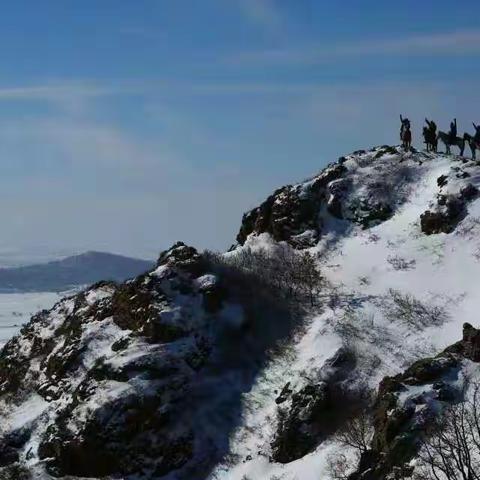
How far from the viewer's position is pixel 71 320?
73250mm

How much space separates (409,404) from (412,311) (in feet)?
52.3

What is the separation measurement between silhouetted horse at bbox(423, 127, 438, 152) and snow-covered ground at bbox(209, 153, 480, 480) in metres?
2.98

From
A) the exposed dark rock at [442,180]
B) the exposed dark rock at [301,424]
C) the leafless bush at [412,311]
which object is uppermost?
the exposed dark rock at [442,180]

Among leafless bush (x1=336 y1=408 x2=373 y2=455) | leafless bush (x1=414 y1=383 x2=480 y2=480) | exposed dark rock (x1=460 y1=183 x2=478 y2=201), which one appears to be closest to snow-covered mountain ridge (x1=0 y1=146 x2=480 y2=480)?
exposed dark rock (x1=460 y1=183 x2=478 y2=201)

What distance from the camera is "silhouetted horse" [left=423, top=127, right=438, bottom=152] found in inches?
3169

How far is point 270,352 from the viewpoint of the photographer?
63000 millimetres

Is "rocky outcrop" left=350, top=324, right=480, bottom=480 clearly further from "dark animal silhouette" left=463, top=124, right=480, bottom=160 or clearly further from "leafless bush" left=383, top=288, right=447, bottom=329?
"dark animal silhouette" left=463, top=124, right=480, bottom=160

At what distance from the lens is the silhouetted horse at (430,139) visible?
80500 mm

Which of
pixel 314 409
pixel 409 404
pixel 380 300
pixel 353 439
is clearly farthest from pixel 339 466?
pixel 380 300

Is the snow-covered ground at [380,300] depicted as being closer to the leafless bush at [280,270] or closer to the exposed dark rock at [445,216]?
the exposed dark rock at [445,216]

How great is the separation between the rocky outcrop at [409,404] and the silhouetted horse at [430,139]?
33.4m

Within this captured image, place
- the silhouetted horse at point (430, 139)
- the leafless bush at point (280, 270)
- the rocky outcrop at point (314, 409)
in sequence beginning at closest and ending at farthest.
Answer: the rocky outcrop at point (314, 409) → the leafless bush at point (280, 270) → the silhouetted horse at point (430, 139)

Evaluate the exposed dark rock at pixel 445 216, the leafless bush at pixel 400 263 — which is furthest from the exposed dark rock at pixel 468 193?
the leafless bush at pixel 400 263

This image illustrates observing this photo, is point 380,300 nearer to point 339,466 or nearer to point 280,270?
point 280,270
